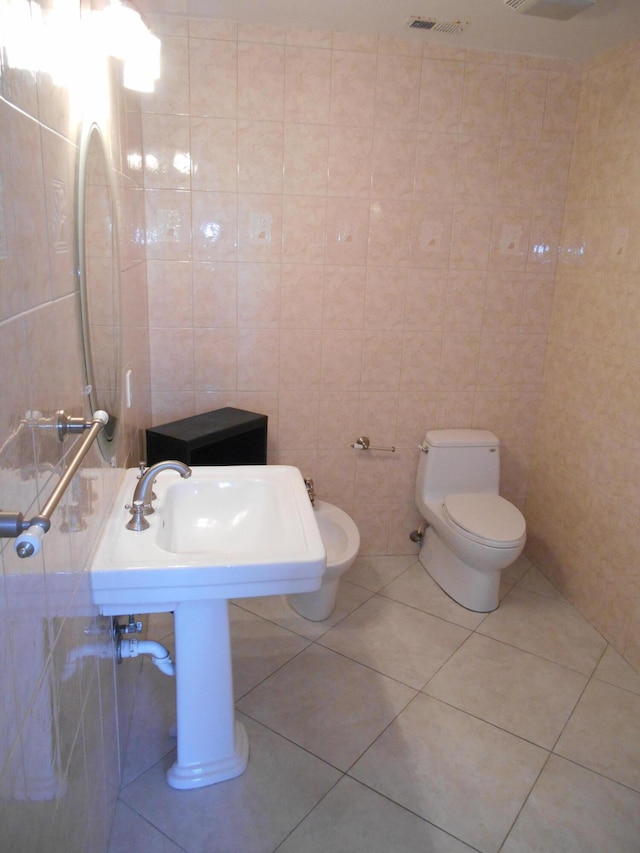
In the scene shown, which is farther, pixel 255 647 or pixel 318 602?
pixel 318 602

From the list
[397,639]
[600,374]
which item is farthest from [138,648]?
[600,374]

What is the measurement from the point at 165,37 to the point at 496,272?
1.71m

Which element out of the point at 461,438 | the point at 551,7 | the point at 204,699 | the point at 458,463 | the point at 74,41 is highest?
the point at 551,7

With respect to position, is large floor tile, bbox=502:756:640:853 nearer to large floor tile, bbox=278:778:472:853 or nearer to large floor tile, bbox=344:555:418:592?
large floor tile, bbox=278:778:472:853

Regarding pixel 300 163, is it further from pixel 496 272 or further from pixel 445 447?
pixel 445 447

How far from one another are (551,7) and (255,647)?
2539 mm

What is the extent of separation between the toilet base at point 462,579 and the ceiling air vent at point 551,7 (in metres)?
2.12

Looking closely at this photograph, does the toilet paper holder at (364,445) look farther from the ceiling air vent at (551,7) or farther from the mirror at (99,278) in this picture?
the ceiling air vent at (551,7)

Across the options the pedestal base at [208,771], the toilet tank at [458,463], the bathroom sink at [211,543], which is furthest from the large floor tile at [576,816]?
the toilet tank at [458,463]

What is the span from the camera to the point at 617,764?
193 cm

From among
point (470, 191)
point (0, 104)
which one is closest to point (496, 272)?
point (470, 191)

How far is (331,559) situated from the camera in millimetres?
2443

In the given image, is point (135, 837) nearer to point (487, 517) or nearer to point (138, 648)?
point (138, 648)

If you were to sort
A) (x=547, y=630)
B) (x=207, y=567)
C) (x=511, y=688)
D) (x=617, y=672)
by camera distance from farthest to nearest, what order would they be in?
(x=547, y=630) → (x=617, y=672) → (x=511, y=688) → (x=207, y=567)
